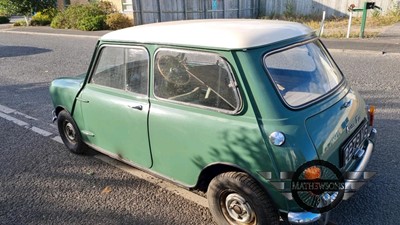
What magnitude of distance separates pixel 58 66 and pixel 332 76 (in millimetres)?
8649

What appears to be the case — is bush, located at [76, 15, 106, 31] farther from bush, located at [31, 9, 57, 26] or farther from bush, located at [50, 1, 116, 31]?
bush, located at [31, 9, 57, 26]

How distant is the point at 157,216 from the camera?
2834 millimetres

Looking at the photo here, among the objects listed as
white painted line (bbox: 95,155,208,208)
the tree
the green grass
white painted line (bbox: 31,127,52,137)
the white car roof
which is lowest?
white painted line (bbox: 95,155,208,208)

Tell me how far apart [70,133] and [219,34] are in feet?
8.65

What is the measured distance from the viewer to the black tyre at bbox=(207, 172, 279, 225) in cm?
229

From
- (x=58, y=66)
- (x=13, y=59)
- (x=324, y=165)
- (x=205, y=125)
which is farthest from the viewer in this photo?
(x=13, y=59)

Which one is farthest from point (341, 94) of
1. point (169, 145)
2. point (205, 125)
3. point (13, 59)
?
point (13, 59)

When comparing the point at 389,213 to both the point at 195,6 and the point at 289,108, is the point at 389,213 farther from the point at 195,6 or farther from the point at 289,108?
the point at 195,6

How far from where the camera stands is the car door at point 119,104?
2.89 m

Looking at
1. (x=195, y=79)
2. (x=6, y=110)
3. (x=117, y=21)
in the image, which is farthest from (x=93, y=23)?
(x=195, y=79)

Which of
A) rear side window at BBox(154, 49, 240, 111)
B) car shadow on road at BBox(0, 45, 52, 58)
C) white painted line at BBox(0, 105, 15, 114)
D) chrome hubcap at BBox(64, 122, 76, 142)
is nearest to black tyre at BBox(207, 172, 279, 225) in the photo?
rear side window at BBox(154, 49, 240, 111)

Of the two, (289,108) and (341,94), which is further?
(341,94)

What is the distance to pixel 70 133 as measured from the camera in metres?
4.06

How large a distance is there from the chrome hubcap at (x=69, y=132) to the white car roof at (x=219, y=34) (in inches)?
63.0
